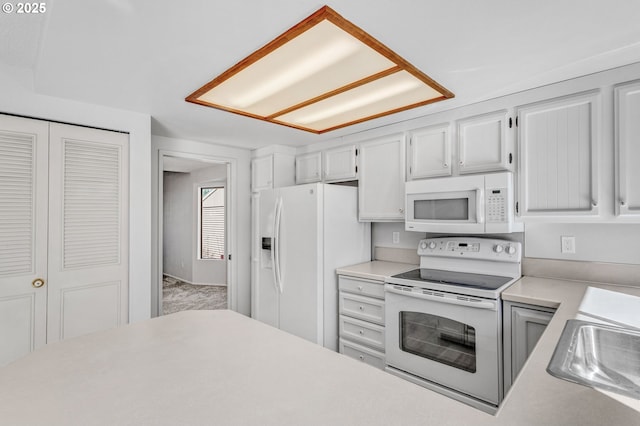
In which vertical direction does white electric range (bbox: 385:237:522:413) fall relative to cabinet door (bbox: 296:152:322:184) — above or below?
below

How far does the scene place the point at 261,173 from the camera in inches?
149

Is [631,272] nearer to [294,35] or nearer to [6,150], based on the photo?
[294,35]

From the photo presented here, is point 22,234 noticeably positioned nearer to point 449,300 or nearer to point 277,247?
point 277,247

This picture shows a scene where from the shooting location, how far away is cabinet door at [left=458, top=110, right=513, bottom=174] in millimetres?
2172

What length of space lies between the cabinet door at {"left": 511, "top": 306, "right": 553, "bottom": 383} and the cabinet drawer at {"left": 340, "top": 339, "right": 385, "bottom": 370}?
3.15 ft

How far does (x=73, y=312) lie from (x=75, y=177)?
38.9 inches

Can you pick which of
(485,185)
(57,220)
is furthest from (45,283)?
(485,185)

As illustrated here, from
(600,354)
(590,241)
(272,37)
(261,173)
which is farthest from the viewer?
(261,173)

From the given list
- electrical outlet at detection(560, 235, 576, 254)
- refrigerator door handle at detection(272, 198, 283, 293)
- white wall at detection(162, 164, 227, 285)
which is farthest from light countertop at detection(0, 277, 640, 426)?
white wall at detection(162, 164, 227, 285)

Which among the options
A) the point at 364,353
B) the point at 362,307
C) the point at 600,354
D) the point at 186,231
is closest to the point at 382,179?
the point at 362,307

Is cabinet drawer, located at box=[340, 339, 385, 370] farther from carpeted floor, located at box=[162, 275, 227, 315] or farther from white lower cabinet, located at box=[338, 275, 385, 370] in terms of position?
carpeted floor, located at box=[162, 275, 227, 315]

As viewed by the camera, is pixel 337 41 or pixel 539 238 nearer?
pixel 337 41

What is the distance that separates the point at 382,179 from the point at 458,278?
108 centimetres

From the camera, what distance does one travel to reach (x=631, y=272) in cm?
192
